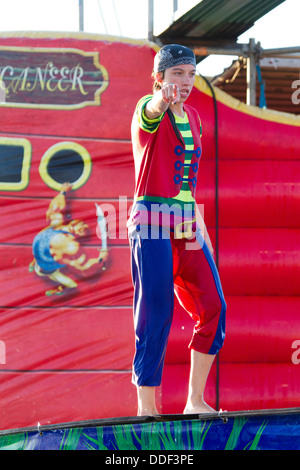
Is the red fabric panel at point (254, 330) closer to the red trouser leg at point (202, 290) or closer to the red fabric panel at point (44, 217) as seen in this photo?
the red fabric panel at point (44, 217)

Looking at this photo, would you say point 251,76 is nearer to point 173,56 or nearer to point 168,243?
point 173,56

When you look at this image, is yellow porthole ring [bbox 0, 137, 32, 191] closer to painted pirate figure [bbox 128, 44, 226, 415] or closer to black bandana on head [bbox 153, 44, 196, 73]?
painted pirate figure [bbox 128, 44, 226, 415]

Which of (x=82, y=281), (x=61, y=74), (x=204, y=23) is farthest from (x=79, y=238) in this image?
(x=204, y=23)

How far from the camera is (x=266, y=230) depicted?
347cm

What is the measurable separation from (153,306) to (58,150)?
4.64ft

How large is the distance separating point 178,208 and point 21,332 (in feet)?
4.49

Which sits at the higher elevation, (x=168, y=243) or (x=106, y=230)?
(x=106, y=230)

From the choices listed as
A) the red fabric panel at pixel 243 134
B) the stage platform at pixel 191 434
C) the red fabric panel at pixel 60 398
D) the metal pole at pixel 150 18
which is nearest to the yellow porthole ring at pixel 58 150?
the red fabric panel at pixel 243 134

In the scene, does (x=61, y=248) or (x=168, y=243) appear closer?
(x=168, y=243)

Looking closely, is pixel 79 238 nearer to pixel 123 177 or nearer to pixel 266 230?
pixel 123 177

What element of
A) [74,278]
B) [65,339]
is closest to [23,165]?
[74,278]

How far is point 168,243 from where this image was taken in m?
2.23

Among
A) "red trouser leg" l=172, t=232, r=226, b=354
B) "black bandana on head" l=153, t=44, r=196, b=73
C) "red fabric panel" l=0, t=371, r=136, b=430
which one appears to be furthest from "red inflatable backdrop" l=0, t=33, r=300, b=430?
"black bandana on head" l=153, t=44, r=196, b=73

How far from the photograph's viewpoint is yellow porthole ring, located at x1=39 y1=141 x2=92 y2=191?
3.39 meters
